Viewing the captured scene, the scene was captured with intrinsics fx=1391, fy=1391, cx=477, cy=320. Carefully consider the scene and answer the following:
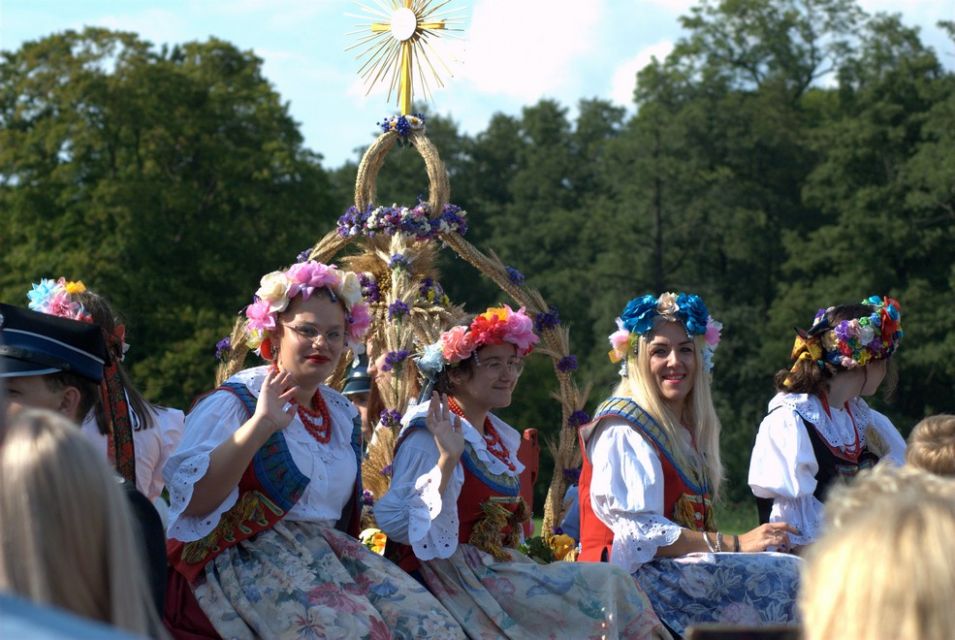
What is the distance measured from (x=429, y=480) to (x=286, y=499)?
20.8 inches

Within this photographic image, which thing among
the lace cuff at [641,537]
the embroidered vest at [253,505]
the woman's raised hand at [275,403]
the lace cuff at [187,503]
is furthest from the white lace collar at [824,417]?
the lace cuff at [187,503]

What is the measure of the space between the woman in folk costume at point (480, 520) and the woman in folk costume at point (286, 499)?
0.63 feet

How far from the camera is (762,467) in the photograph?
5.89m

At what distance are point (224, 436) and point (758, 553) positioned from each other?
207cm

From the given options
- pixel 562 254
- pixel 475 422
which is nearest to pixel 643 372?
pixel 475 422

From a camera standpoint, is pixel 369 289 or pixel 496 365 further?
pixel 369 289

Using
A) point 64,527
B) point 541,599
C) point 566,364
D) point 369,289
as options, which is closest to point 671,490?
point 541,599

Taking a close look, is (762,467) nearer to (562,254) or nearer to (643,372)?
(643,372)

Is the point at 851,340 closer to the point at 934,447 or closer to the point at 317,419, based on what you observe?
the point at 934,447

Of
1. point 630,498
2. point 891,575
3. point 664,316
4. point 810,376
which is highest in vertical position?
point 664,316

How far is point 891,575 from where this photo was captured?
5.24 feet

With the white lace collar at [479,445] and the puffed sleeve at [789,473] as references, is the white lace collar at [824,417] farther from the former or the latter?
the white lace collar at [479,445]

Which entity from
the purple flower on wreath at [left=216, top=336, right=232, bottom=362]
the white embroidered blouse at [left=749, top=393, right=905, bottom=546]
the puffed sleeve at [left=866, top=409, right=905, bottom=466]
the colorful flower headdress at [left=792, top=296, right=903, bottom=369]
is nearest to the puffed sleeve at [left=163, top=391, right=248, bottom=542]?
the purple flower on wreath at [left=216, top=336, right=232, bottom=362]

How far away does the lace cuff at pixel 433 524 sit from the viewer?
4.54 metres
